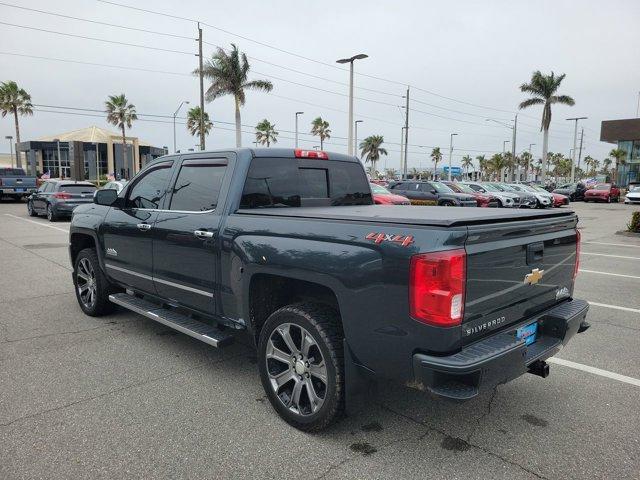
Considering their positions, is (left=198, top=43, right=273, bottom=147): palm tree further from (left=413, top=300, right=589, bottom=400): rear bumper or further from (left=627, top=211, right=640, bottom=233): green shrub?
(left=413, top=300, right=589, bottom=400): rear bumper

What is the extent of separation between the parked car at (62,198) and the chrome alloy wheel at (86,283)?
12.4 m

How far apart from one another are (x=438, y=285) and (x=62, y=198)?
18.3 meters

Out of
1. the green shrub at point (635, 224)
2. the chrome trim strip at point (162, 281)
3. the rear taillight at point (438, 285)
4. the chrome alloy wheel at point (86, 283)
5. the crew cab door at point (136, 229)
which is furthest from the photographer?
the green shrub at point (635, 224)

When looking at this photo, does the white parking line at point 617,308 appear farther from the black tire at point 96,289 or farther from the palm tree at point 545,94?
the palm tree at point 545,94

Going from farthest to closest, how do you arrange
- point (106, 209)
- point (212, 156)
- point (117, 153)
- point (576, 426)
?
point (117, 153), point (106, 209), point (212, 156), point (576, 426)

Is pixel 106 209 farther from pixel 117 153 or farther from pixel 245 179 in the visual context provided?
pixel 117 153

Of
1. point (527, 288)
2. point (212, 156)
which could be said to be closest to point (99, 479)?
point (212, 156)

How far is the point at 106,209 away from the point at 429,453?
4307mm

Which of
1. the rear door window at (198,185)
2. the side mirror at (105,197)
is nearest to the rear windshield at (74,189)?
the side mirror at (105,197)

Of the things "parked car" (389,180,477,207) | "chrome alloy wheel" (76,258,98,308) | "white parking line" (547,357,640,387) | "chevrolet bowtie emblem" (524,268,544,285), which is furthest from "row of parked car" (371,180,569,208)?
"chevrolet bowtie emblem" (524,268,544,285)

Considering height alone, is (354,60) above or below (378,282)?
above

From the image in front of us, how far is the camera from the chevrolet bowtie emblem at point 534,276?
299 centimetres

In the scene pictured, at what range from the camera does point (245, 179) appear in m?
3.78

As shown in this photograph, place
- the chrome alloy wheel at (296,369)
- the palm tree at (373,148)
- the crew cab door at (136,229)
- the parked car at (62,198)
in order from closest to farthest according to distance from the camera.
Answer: the chrome alloy wheel at (296,369), the crew cab door at (136,229), the parked car at (62,198), the palm tree at (373,148)
